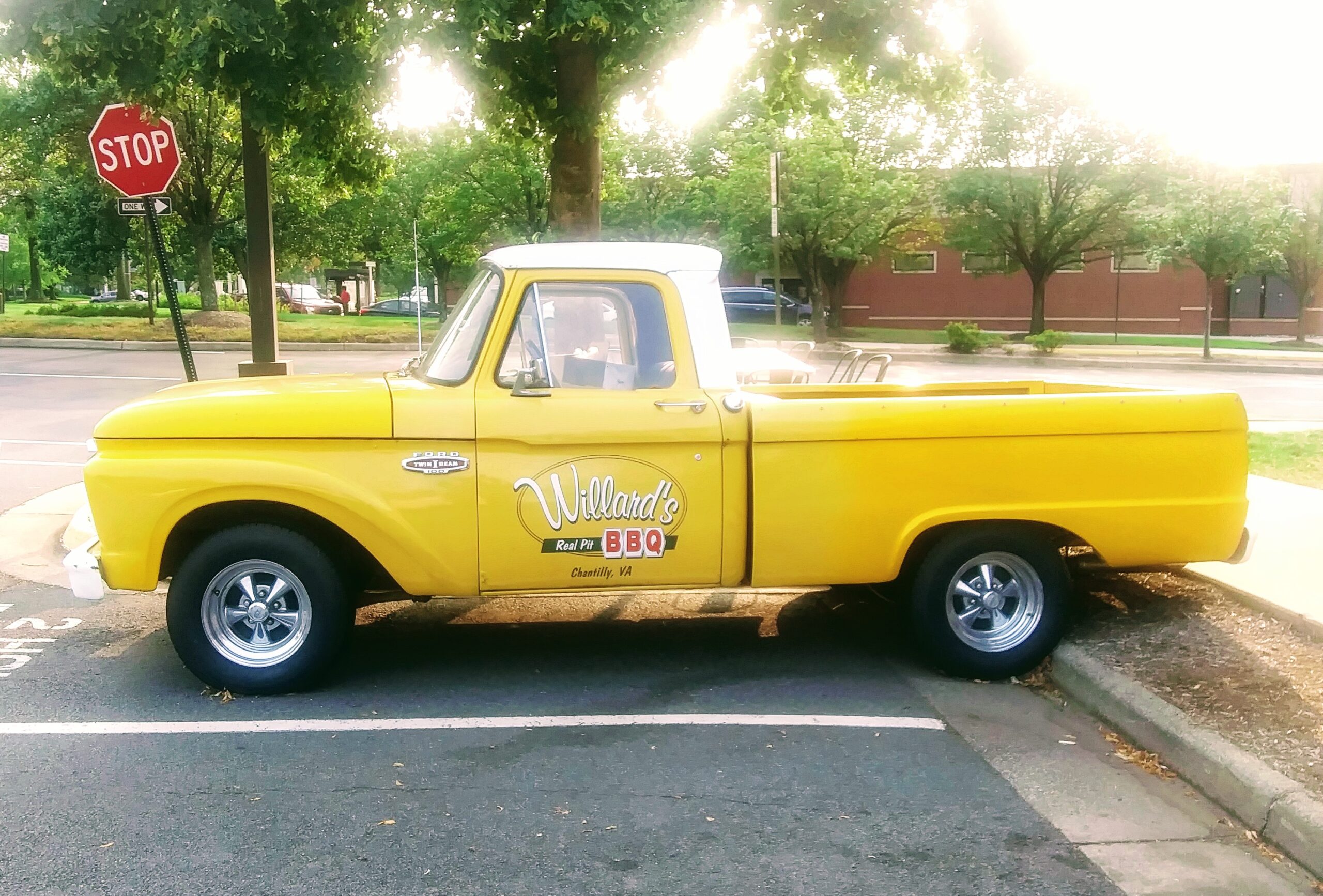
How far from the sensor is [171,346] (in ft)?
91.2

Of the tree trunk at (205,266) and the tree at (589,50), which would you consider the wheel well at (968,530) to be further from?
the tree trunk at (205,266)

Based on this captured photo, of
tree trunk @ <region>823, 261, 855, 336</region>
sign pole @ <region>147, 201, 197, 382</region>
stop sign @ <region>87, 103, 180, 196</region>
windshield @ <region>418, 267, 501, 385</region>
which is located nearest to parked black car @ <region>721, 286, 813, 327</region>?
tree trunk @ <region>823, 261, 855, 336</region>

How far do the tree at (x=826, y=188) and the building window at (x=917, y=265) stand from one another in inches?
415

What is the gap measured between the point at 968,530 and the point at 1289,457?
776 cm

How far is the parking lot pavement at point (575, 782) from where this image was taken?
3.84 m

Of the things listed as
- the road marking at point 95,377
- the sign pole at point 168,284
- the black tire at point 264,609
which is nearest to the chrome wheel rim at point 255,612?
the black tire at point 264,609

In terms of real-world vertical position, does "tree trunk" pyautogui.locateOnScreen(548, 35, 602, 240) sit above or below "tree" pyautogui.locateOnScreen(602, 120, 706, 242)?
below

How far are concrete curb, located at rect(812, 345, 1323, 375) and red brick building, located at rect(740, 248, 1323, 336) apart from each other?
16855mm

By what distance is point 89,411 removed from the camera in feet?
52.3

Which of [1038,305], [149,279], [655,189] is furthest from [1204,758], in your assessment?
[655,189]

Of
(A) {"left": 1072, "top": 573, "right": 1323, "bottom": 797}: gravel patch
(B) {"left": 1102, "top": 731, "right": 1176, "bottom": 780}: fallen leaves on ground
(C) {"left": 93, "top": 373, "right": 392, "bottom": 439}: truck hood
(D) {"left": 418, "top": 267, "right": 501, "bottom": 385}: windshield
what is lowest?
(B) {"left": 1102, "top": 731, "right": 1176, "bottom": 780}: fallen leaves on ground

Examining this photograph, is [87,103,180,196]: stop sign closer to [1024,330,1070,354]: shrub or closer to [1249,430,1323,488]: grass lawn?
[1249,430,1323,488]: grass lawn

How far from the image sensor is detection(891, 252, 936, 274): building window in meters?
46.7

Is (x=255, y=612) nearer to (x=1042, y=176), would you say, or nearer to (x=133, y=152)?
(x=133, y=152)
